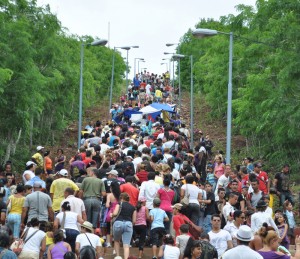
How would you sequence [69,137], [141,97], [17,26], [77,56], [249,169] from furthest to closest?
[141,97] < [69,137] < [77,56] < [17,26] < [249,169]

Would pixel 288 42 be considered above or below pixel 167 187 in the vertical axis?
above

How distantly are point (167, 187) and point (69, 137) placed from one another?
3908 centimetres

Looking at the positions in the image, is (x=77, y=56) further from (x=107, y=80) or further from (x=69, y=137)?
(x=107, y=80)

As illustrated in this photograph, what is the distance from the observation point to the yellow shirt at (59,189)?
2144 cm

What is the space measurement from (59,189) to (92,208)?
36.4 inches

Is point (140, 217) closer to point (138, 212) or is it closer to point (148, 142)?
point (138, 212)

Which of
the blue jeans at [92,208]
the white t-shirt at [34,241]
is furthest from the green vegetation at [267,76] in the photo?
the white t-shirt at [34,241]

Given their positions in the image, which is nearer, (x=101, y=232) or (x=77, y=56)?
(x=101, y=232)

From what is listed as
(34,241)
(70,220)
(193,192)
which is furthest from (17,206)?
(193,192)

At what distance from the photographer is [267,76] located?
38125mm

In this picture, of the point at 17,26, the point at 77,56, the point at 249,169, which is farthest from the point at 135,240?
the point at 77,56

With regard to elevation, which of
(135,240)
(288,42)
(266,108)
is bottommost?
(135,240)

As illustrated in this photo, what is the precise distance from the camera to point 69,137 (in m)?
60.2

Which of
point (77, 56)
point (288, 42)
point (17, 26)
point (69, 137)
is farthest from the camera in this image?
point (69, 137)
